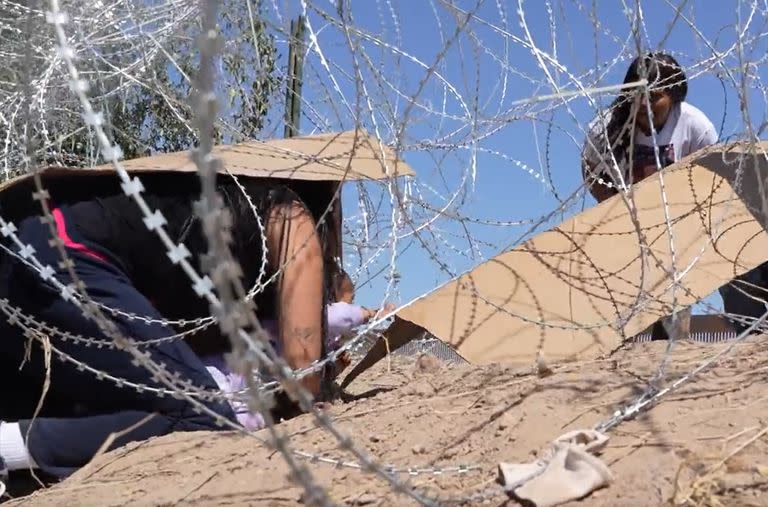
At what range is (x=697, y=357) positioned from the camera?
219cm

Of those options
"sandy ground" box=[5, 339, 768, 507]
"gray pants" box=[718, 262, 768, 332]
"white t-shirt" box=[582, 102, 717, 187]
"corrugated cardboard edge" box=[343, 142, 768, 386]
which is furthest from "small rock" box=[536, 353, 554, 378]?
"white t-shirt" box=[582, 102, 717, 187]

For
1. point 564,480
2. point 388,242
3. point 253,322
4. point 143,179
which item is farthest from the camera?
point 388,242

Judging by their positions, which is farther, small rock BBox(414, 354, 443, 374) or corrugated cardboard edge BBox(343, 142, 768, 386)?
small rock BBox(414, 354, 443, 374)

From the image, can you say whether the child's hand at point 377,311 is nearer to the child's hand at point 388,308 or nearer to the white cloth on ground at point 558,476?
the child's hand at point 388,308

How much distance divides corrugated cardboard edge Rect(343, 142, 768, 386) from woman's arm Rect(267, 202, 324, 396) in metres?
0.39

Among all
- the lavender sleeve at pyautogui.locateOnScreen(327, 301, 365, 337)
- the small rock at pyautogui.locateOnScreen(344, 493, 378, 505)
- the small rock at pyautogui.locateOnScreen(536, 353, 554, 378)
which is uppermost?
the lavender sleeve at pyautogui.locateOnScreen(327, 301, 365, 337)

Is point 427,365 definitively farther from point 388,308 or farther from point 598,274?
point 598,274

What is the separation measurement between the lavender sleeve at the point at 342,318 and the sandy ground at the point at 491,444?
348 mm

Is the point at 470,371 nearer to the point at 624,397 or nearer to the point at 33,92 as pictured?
the point at 624,397

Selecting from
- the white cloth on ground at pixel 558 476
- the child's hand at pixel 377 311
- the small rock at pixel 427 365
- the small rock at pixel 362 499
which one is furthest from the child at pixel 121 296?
the white cloth on ground at pixel 558 476

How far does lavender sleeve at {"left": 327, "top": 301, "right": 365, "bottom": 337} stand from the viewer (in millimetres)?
2760

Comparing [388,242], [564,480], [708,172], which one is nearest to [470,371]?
[388,242]

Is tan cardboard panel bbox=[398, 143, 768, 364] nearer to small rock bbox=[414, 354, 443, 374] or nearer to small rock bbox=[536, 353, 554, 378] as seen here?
small rock bbox=[414, 354, 443, 374]

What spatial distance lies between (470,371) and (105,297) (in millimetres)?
925
